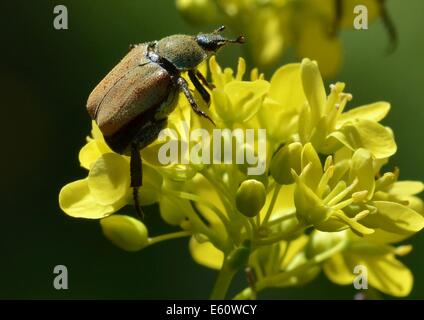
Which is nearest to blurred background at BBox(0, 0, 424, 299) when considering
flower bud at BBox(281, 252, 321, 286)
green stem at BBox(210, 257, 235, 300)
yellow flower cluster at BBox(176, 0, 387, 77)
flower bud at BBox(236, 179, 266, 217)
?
yellow flower cluster at BBox(176, 0, 387, 77)

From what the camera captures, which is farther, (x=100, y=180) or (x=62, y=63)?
(x=62, y=63)

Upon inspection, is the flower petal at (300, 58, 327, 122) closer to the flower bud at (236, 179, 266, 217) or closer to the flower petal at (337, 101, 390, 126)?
the flower petal at (337, 101, 390, 126)

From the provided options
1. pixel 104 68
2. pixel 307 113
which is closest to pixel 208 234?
pixel 307 113

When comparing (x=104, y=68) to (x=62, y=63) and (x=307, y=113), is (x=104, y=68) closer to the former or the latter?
(x=62, y=63)

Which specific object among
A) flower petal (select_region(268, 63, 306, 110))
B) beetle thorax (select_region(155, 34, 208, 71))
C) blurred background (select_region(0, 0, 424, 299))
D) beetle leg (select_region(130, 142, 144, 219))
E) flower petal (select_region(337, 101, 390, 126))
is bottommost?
blurred background (select_region(0, 0, 424, 299))

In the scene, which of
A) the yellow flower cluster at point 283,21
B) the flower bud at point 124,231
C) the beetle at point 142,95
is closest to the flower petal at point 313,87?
the beetle at point 142,95
